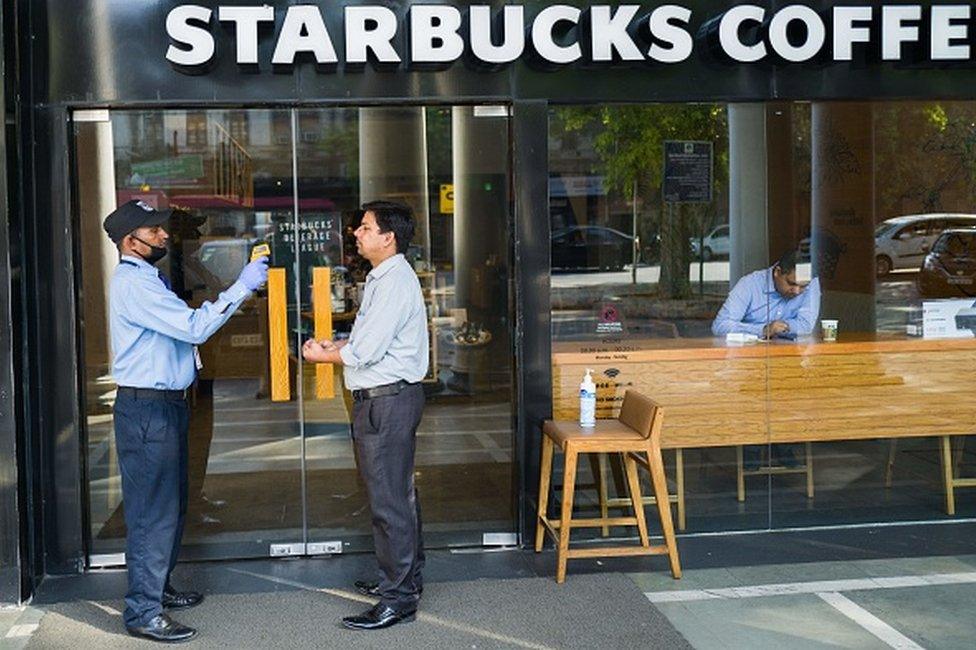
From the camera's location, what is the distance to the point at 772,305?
24.8 ft

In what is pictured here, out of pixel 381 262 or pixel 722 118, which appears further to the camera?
pixel 722 118

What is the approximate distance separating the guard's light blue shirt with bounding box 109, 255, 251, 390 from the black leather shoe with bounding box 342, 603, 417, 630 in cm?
128

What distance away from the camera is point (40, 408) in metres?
6.84

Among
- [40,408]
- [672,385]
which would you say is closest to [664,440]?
[672,385]

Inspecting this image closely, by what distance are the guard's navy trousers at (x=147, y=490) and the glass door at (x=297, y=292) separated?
1073mm

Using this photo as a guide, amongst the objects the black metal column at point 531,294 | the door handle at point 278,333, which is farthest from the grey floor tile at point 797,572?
the door handle at point 278,333

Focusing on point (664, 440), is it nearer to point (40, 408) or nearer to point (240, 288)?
point (240, 288)

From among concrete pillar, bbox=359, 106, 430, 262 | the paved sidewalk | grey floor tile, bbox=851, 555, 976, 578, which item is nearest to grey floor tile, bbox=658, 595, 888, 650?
the paved sidewalk

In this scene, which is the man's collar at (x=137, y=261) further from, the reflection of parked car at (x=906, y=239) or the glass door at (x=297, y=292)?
the reflection of parked car at (x=906, y=239)

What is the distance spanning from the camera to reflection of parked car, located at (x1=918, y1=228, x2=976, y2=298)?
304 inches

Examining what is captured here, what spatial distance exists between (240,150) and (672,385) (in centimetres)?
258

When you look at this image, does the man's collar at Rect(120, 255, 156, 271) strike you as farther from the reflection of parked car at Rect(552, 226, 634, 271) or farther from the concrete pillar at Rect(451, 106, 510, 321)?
the reflection of parked car at Rect(552, 226, 634, 271)

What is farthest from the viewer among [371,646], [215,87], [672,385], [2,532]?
[672,385]

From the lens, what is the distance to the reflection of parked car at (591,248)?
23.7 ft
